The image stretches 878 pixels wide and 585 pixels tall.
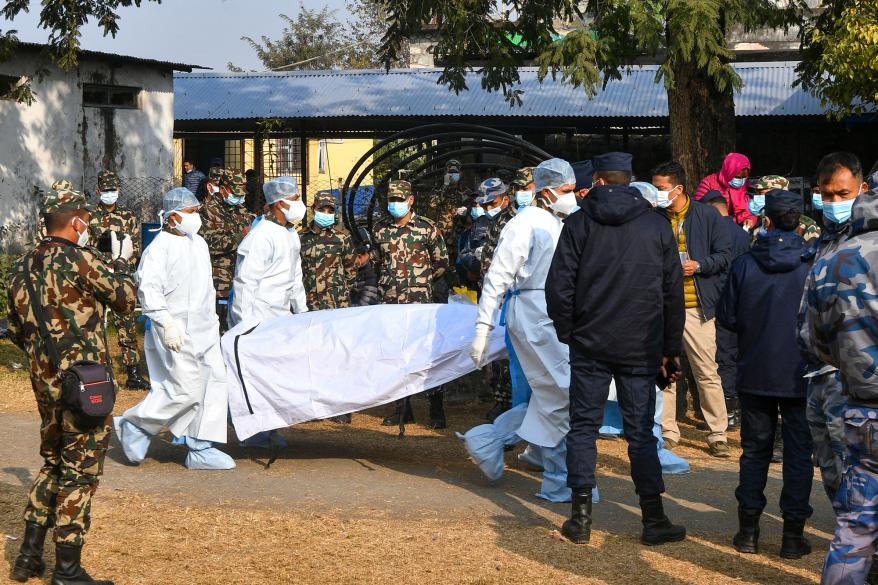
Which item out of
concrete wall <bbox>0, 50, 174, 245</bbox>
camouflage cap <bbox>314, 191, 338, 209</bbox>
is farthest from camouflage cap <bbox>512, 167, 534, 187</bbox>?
concrete wall <bbox>0, 50, 174, 245</bbox>

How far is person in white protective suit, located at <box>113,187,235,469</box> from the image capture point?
8.12 meters

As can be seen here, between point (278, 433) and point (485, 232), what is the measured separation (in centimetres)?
291

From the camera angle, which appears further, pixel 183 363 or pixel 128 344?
pixel 128 344

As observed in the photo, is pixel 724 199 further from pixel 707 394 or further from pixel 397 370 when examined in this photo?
pixel 397 370

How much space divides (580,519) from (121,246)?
302 inches

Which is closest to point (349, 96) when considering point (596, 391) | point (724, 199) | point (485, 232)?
point (485, 232)

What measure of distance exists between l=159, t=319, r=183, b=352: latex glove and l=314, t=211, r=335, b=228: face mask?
8.50 ft

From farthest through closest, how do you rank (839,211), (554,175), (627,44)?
1. (627,44)
2. (554,175)
3. (839,211)

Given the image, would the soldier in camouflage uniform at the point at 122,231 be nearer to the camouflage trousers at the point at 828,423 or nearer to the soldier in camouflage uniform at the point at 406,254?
the soldier in camouflage uniform at the point at 406,254

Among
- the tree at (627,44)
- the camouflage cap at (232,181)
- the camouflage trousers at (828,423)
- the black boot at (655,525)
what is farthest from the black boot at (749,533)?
the camouflage cap at (232,181)

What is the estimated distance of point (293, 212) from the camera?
9.04 metres

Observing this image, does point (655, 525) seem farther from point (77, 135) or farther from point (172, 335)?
point (77, 135)

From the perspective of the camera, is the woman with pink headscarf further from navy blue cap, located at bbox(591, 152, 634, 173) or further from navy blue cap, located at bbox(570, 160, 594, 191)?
navy blue cap, located at bbox(591, 152, 634, 173)

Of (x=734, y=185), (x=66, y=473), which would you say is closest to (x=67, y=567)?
(x=66, y=473)
